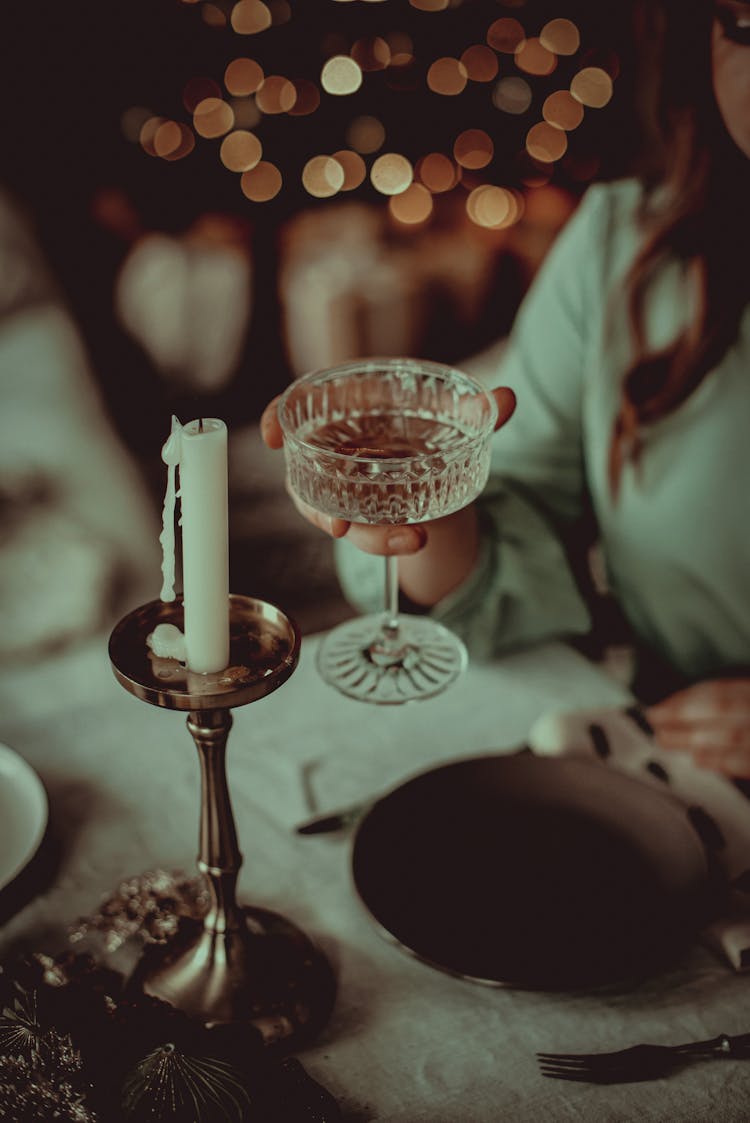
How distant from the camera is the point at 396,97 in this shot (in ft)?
10.1

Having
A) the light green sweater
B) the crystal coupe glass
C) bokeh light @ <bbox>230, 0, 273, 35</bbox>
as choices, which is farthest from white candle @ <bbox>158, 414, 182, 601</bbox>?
bokeh light @ <bbox>230, 0, 273, 35</bbox>

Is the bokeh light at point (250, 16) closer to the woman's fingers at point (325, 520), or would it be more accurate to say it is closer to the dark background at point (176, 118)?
the dark background at point (176, 118)

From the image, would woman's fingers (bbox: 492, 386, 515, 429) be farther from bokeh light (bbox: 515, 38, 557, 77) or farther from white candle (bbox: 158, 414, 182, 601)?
bokeh light (bbox: 515, 38, 557, 77)

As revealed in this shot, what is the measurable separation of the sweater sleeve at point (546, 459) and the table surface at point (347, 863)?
0.11 m

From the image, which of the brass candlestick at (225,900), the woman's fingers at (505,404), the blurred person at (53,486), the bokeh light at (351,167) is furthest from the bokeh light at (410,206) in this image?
the brass candlestick at (225,900)

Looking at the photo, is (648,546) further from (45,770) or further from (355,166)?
(355,166)

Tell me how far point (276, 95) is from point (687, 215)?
Result: 220 centimetres

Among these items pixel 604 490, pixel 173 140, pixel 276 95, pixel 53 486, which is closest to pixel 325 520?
pixel 604 490

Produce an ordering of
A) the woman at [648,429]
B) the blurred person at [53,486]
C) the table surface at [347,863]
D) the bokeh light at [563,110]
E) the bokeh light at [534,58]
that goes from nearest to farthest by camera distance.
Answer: the table surface at [347,863] → the woman at [648,429] → the blurred person at [53,486] → the bokeh light at [534,58] → the bokeh light at [563,110]

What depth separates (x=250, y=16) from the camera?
2.81 m

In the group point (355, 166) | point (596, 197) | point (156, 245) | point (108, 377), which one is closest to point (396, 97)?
point (355, 166)

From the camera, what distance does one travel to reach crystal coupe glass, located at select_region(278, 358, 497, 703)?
69 centimetres

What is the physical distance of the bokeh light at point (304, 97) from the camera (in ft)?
9.89

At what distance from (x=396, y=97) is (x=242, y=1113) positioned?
3039 mm
